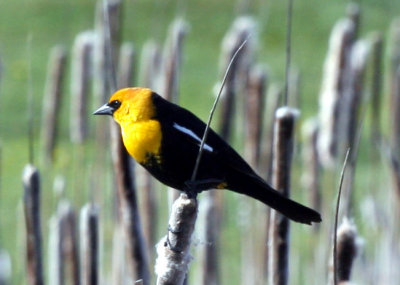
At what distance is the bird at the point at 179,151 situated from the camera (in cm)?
219

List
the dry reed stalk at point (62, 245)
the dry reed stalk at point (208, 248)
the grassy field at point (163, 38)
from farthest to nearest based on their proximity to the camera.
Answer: the grassy field at point (163, 38)
the dry reed stalk at point (208, 248)
the dry reed stalk at point (62, 245)

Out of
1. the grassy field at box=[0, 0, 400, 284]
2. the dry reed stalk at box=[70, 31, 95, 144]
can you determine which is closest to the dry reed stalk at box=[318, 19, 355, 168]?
the dry reed stalk at box=[70, 31, 95, 144]

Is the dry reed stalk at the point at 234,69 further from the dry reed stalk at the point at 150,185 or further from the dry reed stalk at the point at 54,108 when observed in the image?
the dry reed stalk at the point at 54,108

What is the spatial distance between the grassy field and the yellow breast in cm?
323

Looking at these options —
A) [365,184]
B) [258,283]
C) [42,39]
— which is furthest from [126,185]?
[42,39]

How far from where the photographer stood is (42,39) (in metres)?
7.54

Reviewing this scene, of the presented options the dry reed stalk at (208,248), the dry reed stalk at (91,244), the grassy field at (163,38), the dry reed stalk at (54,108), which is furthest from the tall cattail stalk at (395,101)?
the grassy field at (163,38)

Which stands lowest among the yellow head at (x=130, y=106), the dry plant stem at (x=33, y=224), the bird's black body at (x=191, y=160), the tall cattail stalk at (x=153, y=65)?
the dry plant stem at (x=33, y=224)

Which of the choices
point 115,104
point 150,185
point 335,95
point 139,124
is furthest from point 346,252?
point 150,185

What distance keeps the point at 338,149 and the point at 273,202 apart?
1211 mm

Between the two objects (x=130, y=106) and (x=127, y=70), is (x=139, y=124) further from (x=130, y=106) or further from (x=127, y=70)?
(x=127, y=70)

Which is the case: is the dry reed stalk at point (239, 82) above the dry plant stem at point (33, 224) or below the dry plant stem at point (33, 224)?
above

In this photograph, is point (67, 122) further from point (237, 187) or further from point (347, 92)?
point (237, 187)

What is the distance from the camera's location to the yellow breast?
2.18 metres
